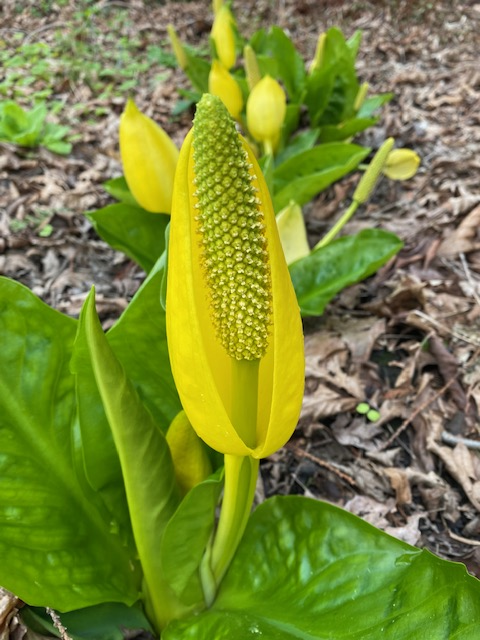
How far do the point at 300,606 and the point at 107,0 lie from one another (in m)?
6.43

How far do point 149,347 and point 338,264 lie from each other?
1.08 metres

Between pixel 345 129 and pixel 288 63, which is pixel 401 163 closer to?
pixel 345 129

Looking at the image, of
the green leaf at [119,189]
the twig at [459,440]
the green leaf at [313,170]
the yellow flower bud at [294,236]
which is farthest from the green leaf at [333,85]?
the twig at [459,440]

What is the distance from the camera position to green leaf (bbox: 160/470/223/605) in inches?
41.8

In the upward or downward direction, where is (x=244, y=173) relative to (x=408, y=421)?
upward

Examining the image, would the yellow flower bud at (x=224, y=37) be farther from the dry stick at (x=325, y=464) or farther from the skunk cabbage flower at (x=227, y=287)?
the skunk cabbage flower at (x=227, y=287)

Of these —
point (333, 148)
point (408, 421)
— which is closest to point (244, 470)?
point (408, 421)

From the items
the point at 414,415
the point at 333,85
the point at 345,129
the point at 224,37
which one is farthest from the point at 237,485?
the point at 224,37

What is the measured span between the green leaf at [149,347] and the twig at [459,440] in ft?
3.10

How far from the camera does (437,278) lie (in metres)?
2.47

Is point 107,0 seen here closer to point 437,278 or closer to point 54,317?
point 437,278

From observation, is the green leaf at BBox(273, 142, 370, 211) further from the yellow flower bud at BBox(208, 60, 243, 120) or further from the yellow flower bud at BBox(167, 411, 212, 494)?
the yellow flower bud at BBox(167, 411, 212, 494)

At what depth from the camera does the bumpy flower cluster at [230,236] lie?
0.67m

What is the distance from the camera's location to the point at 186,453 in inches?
48.3
